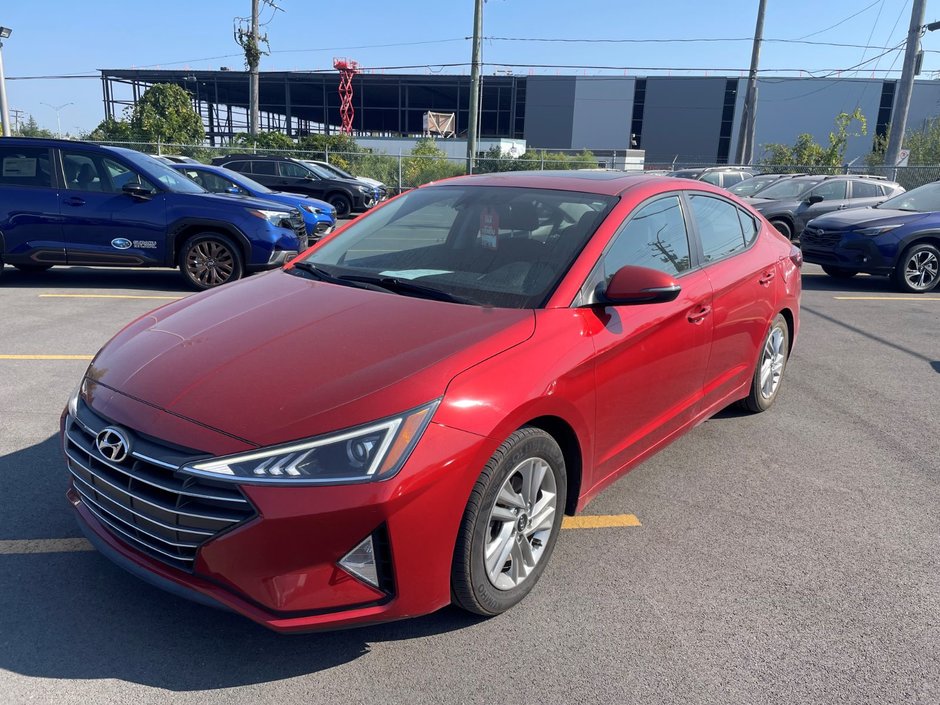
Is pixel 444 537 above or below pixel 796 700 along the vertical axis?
above

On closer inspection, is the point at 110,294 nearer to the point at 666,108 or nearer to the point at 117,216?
the point at 117,216

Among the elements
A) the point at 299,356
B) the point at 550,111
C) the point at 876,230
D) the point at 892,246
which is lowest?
the point at 892,246

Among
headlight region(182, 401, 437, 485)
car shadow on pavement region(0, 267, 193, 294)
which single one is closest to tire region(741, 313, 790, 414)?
headlight region(182, 401, 437, 485)

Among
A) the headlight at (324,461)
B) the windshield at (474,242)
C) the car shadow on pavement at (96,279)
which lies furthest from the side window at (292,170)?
the headlight at (324,461)

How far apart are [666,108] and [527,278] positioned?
59.4 metres

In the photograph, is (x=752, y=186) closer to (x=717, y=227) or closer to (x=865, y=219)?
(x=865, y=219)

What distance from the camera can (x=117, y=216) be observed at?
8.70m

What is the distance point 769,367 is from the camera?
505cm

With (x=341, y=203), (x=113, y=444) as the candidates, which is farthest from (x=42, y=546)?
(x=341, y=203)

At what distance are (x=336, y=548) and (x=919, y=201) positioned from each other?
11973 millimetres

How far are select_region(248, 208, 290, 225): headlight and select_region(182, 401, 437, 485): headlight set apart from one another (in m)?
7.25

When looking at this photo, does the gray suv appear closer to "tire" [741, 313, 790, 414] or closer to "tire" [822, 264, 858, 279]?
"tire" [822, 264, 858, 279]

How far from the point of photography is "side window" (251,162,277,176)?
2042cm

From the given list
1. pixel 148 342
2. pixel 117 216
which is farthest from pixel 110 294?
pixel 148 342
